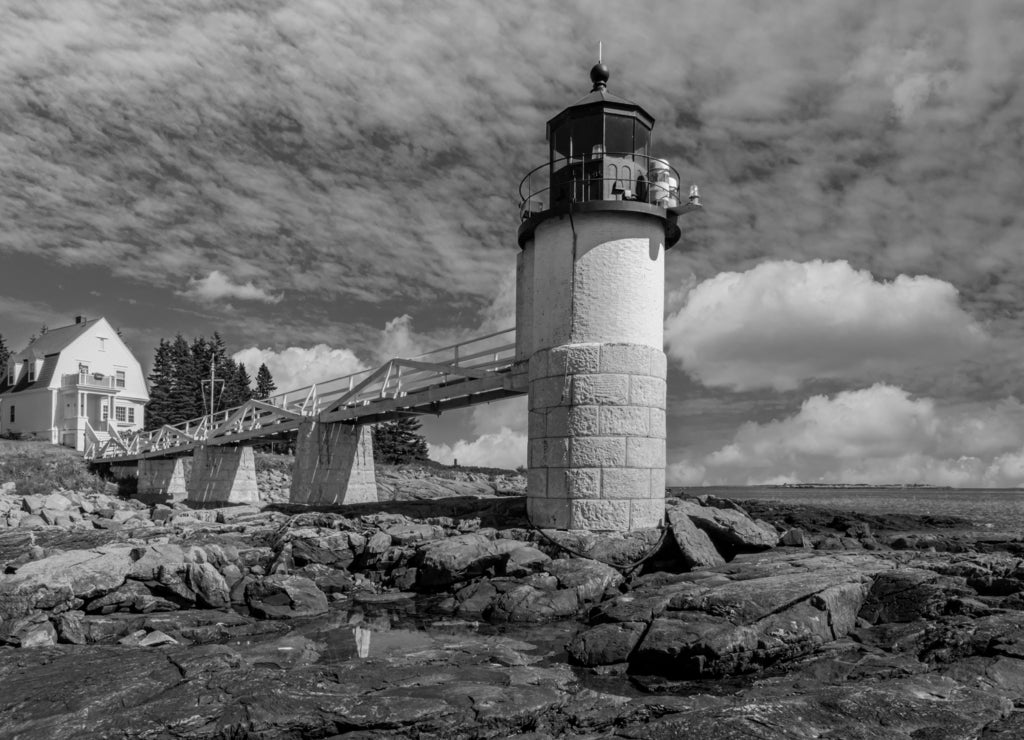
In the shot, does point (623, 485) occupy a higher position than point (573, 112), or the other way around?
point (573, 112)

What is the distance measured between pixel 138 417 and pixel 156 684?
5354 cm

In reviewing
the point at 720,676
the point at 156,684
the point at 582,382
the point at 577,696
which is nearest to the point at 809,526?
the point at 582,382

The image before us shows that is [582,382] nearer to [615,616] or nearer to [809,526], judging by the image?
[615,616]

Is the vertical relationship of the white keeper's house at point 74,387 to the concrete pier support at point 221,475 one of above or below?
above

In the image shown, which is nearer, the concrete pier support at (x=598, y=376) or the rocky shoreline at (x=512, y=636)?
the rocky shoreline at (x=512, y=636)

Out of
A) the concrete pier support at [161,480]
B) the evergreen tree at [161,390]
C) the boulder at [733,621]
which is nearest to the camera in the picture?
the boulder at [733,621]

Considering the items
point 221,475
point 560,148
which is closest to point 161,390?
point 221,475

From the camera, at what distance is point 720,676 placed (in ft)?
30.0

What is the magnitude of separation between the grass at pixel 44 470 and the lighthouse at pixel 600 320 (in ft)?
99.7

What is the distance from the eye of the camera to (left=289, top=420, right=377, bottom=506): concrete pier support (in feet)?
85.7

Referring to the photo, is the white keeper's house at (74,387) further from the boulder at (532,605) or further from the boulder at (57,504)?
the boulder at (532,605)

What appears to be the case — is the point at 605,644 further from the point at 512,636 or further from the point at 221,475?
the point at 221,475

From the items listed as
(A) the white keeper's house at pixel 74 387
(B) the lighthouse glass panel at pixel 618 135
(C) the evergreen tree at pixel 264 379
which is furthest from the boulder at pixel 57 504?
(C) the evergreen tree at pixel 264 379

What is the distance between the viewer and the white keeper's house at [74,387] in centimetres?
5128
